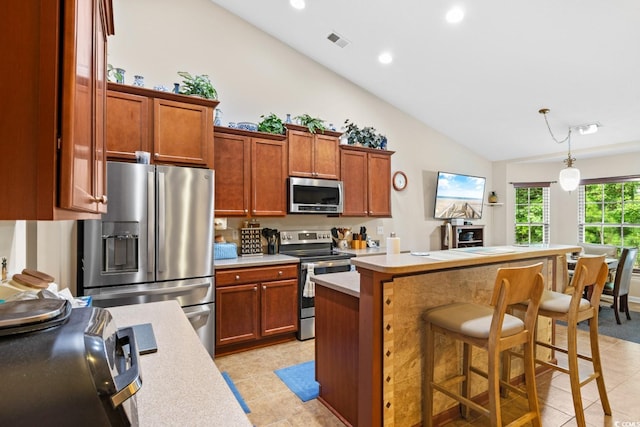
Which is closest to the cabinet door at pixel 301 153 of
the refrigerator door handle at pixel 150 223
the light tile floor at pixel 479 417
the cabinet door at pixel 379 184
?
the cabinet door at pixel 379 184

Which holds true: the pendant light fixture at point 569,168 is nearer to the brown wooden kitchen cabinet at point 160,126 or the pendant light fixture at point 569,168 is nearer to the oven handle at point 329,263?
the oven handle at point 329,263

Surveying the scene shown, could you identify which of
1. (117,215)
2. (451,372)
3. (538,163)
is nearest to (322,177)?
(117,215)

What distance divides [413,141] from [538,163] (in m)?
2.68

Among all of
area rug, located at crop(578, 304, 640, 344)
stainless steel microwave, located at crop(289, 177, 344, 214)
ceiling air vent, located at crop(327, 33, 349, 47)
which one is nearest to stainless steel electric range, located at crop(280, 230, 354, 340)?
stainless steel microwave, located at crop(289, 177, 344, 214)

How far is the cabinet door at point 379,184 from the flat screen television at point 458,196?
48.2 inches

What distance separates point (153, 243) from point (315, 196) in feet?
6.34

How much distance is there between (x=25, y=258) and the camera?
6.22 ft

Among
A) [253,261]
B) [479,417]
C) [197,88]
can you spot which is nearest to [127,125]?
[197,88]

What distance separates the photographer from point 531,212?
6250 millimetres

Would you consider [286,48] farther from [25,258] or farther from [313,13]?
[25,258]

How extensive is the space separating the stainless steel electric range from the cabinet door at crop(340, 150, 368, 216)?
0.49m

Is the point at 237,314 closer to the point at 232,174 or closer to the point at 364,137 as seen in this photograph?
the point at 232,174

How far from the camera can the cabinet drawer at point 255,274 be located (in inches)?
125

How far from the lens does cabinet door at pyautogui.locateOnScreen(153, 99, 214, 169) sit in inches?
115
